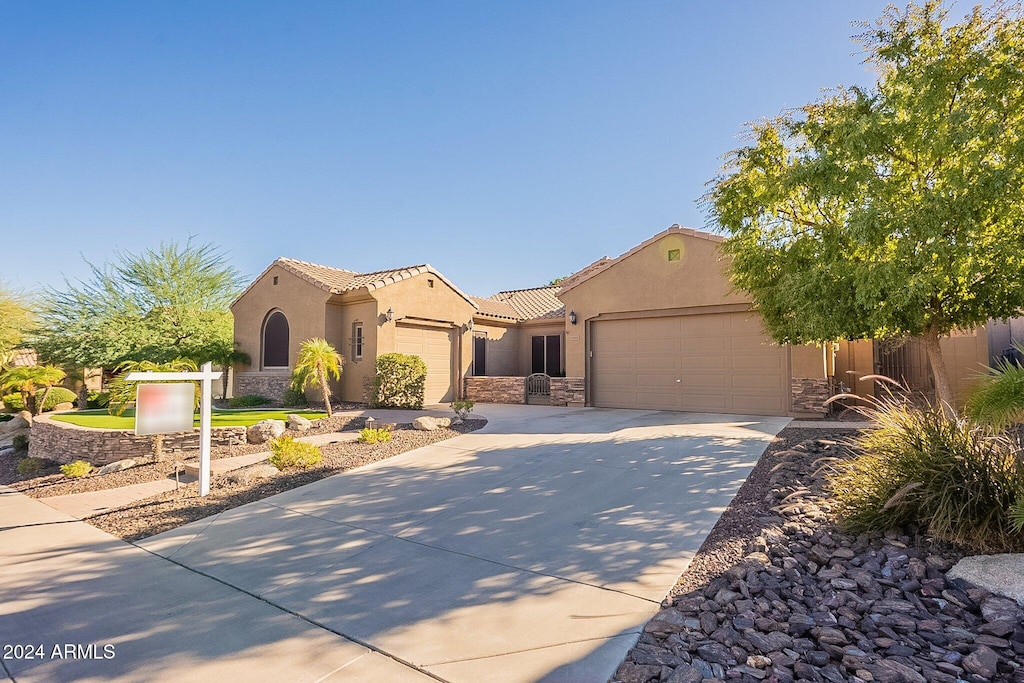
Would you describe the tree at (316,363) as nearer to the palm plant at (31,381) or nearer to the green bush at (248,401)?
the green bush at (248,401)

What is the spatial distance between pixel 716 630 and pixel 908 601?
136 cm

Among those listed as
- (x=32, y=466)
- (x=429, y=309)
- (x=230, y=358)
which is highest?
(x=429, y=309)

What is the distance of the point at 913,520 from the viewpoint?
4367 millimetres

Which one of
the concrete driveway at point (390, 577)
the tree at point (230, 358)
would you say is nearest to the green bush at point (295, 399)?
the tree at point (230, 358)

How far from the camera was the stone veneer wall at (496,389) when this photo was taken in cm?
1742

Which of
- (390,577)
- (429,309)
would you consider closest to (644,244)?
(429,309)

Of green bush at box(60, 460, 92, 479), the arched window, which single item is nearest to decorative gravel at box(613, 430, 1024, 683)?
green bush at box(60, 460, 92, 479)

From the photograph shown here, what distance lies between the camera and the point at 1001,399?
6.41m

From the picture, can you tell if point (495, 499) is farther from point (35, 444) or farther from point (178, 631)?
point (35, 444)

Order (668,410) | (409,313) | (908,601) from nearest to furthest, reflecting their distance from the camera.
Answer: (908,601), (668,410), (409,313)

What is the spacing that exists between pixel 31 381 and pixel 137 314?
4.28 meters

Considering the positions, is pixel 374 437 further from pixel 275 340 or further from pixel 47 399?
pixel 47 399

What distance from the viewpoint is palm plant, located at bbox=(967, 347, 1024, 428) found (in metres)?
6.08

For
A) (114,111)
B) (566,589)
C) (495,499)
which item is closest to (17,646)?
(566,589)
